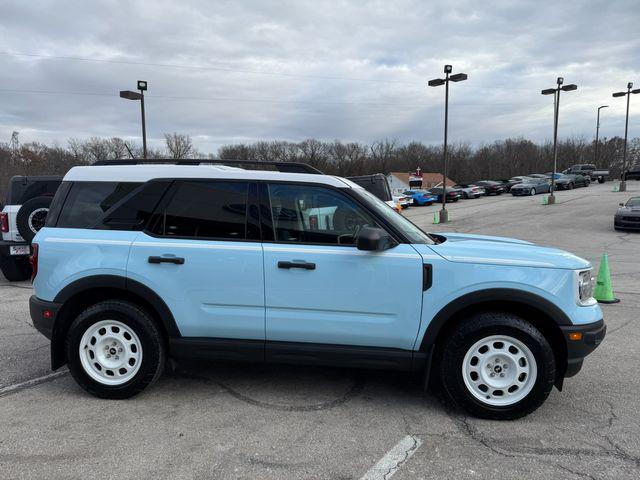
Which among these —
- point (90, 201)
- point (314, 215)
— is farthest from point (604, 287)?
point (90, 201)

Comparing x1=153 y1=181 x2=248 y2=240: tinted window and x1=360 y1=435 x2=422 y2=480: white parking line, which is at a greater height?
x1=153 y1=181 x2=248 y2=240: tinted window

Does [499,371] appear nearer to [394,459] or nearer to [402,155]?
[394,459]

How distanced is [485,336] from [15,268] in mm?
8837

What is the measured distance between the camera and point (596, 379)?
4254 mm

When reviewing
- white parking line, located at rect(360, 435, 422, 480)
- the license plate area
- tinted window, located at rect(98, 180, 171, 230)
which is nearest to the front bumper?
white parking line, located at rect(360, 435, 422, 480)

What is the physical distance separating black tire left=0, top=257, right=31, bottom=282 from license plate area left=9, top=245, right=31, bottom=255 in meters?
0.16

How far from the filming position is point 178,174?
3.79 meters

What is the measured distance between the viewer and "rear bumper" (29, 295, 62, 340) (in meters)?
3.79

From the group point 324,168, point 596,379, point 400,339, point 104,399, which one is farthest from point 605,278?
point 324,168

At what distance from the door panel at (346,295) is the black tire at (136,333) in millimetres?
999

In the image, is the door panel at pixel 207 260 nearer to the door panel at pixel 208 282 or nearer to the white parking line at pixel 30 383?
the door panel at pixel 208 282

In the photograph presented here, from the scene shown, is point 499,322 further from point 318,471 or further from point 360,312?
point 318,471

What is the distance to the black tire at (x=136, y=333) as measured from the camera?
371cm

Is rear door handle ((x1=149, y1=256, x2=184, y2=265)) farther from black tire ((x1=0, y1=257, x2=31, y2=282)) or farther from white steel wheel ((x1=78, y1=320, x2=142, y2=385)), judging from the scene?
black tire ((x1=0, y1=257, x2=31, y2=282))
